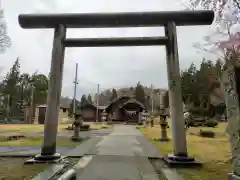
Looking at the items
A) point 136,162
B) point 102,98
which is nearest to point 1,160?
point 136,162

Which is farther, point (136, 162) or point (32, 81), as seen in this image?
point (32, 81)

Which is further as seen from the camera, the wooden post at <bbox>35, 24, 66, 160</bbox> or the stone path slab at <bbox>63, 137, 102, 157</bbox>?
the stone path slab at <bbox>63, 137, 102, 157</bbox>

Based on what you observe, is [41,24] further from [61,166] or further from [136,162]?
[136,162]

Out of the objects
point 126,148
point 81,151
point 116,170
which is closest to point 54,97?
point 116,170

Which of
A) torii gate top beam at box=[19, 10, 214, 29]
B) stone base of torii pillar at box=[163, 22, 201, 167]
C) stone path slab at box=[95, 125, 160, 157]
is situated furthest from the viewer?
stone path slab at box=[95, 125, 160, 157]

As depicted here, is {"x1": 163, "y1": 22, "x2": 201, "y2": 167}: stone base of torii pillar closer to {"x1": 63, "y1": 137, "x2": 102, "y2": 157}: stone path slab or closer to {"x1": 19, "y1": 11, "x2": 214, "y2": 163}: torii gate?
{"x1": 19, "y1": 11, "x2": 214, "y2": 163}: torii gate

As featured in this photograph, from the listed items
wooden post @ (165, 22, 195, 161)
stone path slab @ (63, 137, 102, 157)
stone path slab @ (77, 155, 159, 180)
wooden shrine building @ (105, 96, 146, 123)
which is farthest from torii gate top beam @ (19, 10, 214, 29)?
wooden shrine building @ (105, 96, 146, 123)

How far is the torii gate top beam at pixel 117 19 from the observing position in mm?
7836

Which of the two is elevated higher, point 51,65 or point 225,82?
point 51,65

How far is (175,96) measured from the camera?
7.44m

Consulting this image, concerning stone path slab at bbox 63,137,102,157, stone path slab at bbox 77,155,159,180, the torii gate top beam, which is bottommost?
stone path slab at bbox 77,155,159,180

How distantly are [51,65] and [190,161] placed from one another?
5.23 m

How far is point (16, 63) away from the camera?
194ft

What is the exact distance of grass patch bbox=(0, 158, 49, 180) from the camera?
5.44 m
